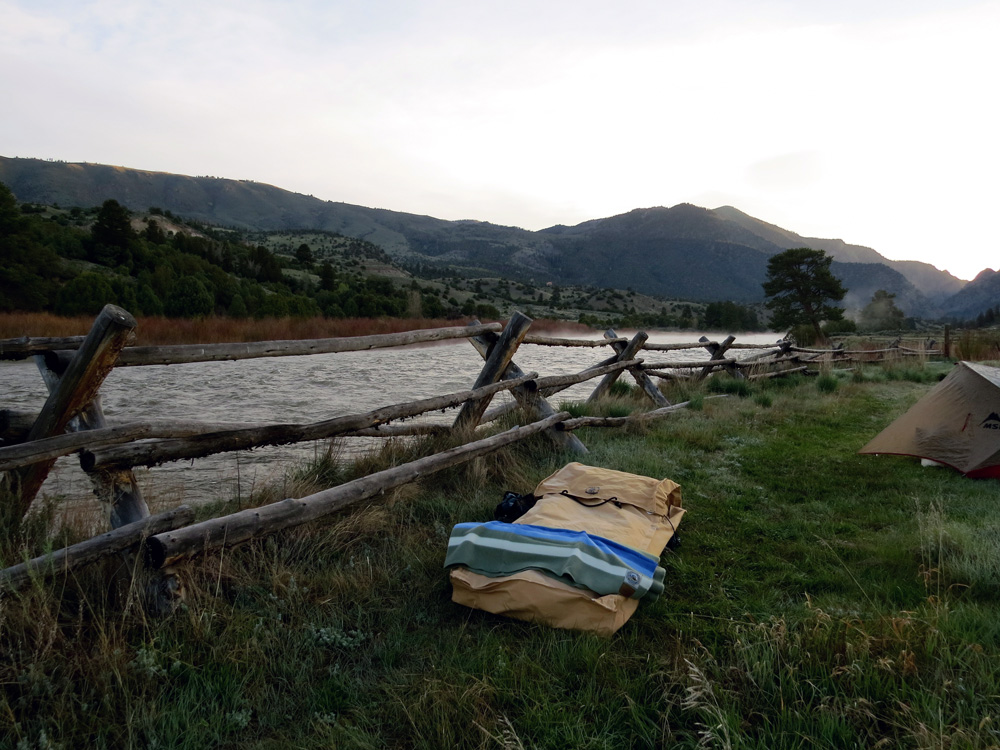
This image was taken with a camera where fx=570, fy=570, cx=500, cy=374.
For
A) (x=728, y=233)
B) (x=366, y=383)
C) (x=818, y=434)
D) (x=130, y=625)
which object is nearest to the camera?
(x=130, y=625)

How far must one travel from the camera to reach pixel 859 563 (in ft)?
9.16

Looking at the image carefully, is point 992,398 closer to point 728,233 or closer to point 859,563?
point 859,563

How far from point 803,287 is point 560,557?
45.0 m

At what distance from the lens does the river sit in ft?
16.2

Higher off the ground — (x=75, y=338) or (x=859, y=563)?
(x=75, y=338)

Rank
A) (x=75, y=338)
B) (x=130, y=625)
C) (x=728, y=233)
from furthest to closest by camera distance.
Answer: (x=728, y=233) → (x=75, y=338) → (x=130, y=625)

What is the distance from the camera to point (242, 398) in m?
10.2

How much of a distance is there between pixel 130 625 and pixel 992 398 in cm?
562

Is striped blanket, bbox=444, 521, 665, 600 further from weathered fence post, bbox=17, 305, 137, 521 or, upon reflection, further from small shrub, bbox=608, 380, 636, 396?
small shrub, bbox=608, 380, 636, 396

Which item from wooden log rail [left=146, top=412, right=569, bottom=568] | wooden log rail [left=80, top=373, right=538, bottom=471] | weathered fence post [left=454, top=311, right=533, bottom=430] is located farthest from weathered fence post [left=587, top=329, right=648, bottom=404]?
wooden log rail [left=146, top=412, right=569, bottom=568]

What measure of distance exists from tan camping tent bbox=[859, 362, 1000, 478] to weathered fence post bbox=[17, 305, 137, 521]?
5522mm

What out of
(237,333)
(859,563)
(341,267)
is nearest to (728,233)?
(341,267)

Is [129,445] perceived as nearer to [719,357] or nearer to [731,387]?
[731,387]

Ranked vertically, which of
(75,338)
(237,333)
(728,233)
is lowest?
(237,333)
